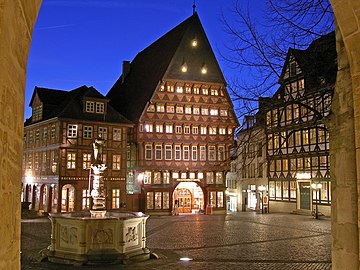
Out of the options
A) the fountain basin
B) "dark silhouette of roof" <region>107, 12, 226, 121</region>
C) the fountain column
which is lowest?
the fountain basin

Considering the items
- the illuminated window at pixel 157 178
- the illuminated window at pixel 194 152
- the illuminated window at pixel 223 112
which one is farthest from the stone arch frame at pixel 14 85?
the illuminated window at pixel 223 112

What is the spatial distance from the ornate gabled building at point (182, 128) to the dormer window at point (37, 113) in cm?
736

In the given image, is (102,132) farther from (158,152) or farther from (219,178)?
(219,178)

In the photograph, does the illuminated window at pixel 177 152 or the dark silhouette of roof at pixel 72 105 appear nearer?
the dark silhouette of roof at pixel 72 105

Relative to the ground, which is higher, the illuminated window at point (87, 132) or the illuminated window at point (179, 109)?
the illuminated window at point (179, 109)

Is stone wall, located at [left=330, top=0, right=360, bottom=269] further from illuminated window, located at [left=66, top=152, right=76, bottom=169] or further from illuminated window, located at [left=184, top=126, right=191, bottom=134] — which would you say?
illuminated window, located at [left=184, top=126, right=191, bottom=134]

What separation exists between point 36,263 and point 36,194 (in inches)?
922

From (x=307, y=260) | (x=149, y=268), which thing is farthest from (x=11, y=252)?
(x=307, y=260)

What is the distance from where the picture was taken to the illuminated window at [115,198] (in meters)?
32.9

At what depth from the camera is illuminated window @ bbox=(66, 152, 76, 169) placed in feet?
104

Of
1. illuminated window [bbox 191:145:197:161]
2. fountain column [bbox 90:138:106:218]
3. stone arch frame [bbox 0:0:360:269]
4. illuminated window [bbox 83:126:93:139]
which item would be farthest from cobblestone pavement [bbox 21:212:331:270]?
illuminated window [bbox 191:145:197:161]

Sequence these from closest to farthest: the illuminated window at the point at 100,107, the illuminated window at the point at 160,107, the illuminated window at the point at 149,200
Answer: the illuminated window at the point at 100,107 → the illuminated window at the point at 149,200 → the illuminated window at the point at 160,107

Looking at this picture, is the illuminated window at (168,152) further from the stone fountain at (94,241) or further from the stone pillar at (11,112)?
the stone pillar at (11,112)

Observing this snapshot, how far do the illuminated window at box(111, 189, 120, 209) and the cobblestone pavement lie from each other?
898 cm
